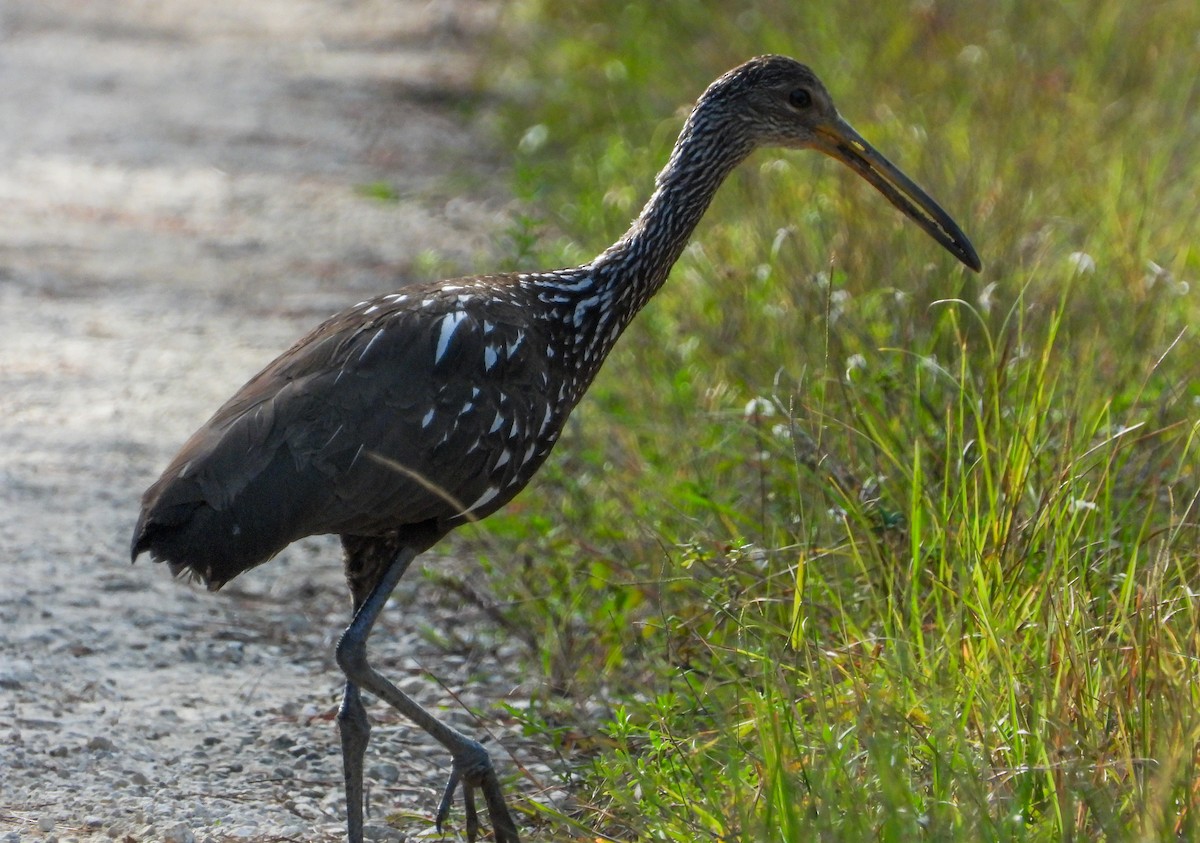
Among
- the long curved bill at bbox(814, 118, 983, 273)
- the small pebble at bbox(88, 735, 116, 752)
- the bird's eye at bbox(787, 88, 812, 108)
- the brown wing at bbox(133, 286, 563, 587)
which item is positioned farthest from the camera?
the bird's eye at bbox(787, 88, 812, 108)

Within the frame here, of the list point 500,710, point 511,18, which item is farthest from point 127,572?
point 511,18

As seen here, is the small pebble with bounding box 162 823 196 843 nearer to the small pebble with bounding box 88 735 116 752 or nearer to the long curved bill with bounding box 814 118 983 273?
the small pebble with bounding box 88 735 116 752

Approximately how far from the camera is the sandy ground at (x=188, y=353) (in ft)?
13.9

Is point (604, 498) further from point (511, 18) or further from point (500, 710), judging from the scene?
point (511, 18)

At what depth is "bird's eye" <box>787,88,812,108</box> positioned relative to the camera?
15.9 feet

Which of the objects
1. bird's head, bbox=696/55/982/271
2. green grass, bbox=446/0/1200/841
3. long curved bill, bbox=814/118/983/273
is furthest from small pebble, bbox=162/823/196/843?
long curved bill, bbox=814/118/983/273

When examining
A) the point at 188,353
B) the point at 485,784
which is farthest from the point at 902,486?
the point at 188,353

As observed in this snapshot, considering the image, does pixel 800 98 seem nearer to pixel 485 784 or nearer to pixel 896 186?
pixel 896 186

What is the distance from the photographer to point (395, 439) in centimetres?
390

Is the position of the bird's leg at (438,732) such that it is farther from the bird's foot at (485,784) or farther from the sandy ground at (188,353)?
the sandy ground at (188,353)

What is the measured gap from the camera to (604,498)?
219 inches

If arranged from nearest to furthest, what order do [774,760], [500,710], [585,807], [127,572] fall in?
[774,760] < [585,807] < [500,710] < [127,572]

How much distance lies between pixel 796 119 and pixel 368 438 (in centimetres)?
173

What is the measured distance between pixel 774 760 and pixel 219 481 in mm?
1390
